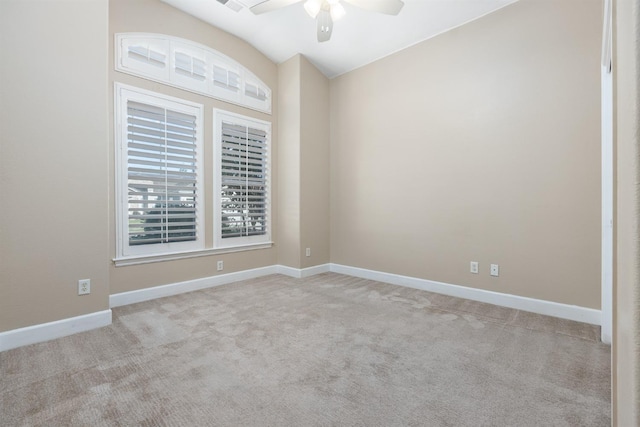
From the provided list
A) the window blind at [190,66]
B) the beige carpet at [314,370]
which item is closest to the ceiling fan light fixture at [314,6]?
the window blind at [190,66]

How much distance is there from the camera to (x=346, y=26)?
367cm

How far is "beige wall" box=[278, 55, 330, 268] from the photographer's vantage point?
14.4 feet

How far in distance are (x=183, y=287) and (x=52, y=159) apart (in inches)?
73.0

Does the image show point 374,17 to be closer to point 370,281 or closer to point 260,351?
point 370,281

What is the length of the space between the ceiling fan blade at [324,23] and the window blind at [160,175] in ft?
6.22

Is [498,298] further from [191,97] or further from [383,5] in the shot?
[191,97]

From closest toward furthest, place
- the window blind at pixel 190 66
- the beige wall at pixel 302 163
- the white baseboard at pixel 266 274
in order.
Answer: the white baseboard at pixel 266 274 → the window blind at pixel 190 66 → the beige wall at pixel 302 163

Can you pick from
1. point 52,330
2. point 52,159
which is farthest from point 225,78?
point 52,330

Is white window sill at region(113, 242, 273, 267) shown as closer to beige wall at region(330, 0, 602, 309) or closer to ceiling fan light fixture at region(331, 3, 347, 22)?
beige wall at region(330, 0, 602, 309)

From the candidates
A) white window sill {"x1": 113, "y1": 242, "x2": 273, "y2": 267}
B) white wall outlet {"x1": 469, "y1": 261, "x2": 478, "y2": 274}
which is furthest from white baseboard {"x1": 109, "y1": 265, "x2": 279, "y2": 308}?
white wall outlet {"x1": 469, "y1": 261, "x2": 478, "y2": 274}

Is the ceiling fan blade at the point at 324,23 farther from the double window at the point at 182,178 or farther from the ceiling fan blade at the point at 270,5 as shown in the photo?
the double window at the point at 182,178

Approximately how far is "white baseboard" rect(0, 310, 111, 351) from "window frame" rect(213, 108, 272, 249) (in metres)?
1.53

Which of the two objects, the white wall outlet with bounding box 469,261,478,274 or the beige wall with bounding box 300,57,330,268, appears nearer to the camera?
the white wall outlet with bounding box 469,261,478,274

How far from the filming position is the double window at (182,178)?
3.21m
